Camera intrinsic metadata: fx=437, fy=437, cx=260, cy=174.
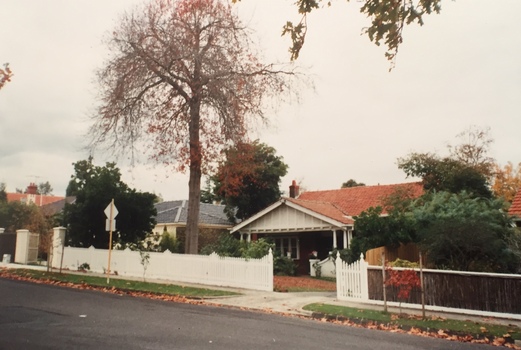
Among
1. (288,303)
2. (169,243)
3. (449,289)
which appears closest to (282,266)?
(169,243)

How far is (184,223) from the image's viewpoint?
32406 millimetres

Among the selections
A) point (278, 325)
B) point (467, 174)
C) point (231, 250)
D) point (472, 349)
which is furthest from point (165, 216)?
point (472, 349)

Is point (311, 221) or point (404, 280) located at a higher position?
point (311, 221)

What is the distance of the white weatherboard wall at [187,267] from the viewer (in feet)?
52.6

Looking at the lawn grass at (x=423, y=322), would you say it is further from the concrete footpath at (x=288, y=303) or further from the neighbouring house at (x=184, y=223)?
the neighbouring house at (x=184, y=223)

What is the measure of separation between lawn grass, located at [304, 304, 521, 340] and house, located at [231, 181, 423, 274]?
12936 mm

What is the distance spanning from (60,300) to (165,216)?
914 inches

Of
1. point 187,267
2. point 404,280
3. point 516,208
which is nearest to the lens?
point 404,280

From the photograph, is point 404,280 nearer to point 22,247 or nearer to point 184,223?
point 184,223

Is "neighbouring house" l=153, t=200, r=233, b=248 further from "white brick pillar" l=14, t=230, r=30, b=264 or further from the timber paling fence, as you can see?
the timber paling fence

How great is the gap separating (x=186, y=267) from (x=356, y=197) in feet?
51.8

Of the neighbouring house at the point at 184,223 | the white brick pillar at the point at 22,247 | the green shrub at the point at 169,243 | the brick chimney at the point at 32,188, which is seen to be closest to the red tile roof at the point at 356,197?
the neighbouring house at the point at 184,223

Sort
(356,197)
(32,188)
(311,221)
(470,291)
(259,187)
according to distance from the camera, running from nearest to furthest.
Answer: (470,291) < (311,221) < (356,197) < (259,187) < (32,188)

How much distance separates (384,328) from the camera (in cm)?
985
